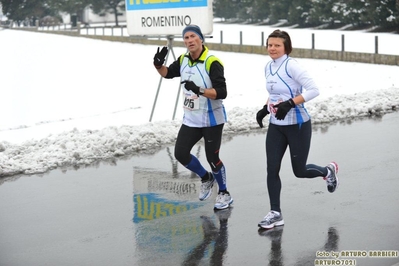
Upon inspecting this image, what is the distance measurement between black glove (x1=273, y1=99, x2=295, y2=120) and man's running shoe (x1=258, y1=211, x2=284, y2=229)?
0.92m

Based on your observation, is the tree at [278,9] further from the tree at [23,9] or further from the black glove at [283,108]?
the black glove at [283,108]

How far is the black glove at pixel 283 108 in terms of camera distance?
7066mm

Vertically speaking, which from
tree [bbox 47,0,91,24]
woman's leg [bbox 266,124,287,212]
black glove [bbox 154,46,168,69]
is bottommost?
woman's leg [bbox 266,124,287,212]

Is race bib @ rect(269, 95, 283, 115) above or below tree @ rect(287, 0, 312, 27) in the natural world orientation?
below

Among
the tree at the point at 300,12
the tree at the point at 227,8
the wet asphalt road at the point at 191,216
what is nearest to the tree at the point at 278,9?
the tree at the point at 300,12

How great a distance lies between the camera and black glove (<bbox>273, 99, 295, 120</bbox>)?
23.2 ft

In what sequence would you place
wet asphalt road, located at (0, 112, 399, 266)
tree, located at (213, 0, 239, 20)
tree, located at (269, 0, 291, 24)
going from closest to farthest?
wet asphalt road, located at (0, 112, 399, 266), tree, located at (269, 0, 291, 24), tree, located at (213, 0, 239, 20)

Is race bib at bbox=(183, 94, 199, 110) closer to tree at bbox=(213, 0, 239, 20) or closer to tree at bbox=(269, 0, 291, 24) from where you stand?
tree at bbox=(269, 0, 291, 24)

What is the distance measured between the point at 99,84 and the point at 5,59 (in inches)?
671

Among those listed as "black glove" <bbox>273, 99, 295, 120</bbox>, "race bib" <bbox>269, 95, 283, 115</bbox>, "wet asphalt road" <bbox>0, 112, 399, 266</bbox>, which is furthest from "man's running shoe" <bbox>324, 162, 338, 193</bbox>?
"black glove" <bbox>273, 99, 295, 120</bbox>

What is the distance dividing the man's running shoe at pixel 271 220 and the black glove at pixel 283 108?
3.01 ft

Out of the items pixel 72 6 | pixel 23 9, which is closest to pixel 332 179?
pixel 72 6

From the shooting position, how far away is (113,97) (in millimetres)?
25438

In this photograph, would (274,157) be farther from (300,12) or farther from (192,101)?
(300,12)
